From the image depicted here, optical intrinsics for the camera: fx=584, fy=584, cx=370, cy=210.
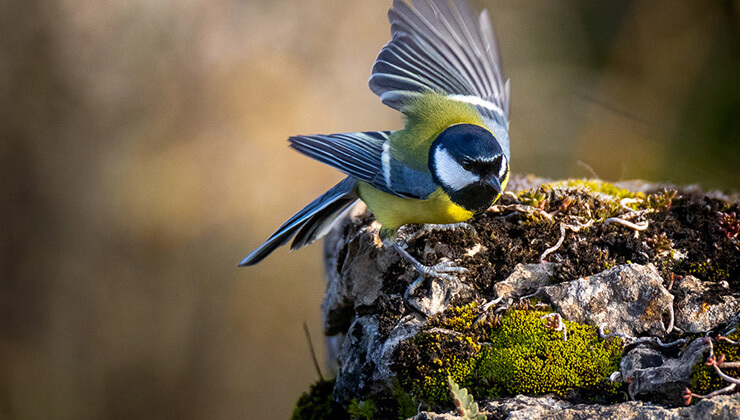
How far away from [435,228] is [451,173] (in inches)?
16.5

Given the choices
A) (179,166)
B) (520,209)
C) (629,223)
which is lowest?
(629,223)

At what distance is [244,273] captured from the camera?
553 cm

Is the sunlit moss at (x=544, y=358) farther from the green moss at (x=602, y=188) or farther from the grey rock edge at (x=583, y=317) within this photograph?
the green moss at (x=602, y=188)

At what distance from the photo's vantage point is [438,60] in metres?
2.86

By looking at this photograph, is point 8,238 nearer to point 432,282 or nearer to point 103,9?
point 103,9

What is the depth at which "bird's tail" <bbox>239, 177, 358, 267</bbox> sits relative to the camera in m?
2.71

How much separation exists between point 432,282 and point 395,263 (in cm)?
29

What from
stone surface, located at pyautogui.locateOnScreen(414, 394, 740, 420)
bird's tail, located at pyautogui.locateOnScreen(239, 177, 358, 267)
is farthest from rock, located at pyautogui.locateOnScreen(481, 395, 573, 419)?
bird's tail, located at pyautogui.locateOnScreen(239, 177, 358, 267)

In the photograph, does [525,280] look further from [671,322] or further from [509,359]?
[671,322]

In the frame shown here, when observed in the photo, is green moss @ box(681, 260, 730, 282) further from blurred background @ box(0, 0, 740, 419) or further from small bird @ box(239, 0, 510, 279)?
blurred background @ box(0, 0, 740, 419)

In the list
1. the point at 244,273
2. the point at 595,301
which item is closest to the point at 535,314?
the point at 595,301

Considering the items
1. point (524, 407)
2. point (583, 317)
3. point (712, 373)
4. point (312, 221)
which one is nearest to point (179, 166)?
point (312, 221)

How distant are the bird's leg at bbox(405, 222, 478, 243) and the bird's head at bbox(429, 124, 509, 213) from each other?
0.18 meters

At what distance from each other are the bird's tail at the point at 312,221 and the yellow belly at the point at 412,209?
15 centimetres
